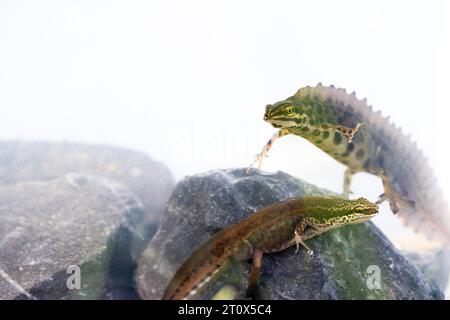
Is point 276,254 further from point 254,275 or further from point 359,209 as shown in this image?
point 359,209

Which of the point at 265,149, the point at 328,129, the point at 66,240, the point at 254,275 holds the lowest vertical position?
the point at 66,240

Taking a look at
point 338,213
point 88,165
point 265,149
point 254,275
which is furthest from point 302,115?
point 88,165

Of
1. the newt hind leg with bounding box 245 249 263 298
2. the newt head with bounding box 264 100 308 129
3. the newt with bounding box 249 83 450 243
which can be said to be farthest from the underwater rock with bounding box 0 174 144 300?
the newt head with bounding box 264 100 308 129

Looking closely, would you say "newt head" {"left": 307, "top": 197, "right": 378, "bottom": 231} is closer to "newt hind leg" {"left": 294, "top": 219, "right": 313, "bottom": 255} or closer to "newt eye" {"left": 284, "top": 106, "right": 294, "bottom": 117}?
"newt hind leg" {"left": 294, "top": 219, "right": 313, "bottom": 255}
